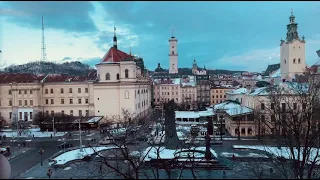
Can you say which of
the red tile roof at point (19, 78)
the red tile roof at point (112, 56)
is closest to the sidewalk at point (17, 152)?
the red tile roof at point (19, 78)

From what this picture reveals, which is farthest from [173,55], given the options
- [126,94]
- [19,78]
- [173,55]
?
[19,78]

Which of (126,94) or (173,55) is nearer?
(126,94)

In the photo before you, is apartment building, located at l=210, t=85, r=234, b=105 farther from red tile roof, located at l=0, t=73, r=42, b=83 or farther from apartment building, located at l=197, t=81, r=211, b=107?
red tile roof, located at l=0, t=73, r=42, b=83

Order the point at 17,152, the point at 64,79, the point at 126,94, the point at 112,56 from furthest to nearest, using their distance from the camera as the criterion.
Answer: the point at 64,79
the point at 112,56
the point at 126,94
the point at 17,152

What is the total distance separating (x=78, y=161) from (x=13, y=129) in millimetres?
21411

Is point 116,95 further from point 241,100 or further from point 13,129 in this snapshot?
point 241,100

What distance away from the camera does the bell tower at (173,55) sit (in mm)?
106375

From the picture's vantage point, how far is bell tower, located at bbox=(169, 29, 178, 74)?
10638 centimetres

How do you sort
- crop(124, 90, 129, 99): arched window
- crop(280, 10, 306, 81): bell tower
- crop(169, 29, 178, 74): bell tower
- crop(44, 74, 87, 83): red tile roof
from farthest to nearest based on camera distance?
1. crop(169, 29, 178, 74): bell tower
2. crop(280, 10, 306, 81): bell tower
3. crop(44, 74, 87, 83): red tile roof
4. crop(124, 90, 129, 99): arched window

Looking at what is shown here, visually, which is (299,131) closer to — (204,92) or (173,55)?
(204,92)

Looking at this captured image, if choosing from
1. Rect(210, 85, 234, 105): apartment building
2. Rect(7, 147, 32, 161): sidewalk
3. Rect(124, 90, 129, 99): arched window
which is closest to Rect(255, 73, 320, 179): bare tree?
Rect(124, 90, 129, 99): arched window

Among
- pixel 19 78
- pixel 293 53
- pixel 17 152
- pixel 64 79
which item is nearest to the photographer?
pixel 17 152

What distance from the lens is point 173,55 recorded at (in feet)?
354

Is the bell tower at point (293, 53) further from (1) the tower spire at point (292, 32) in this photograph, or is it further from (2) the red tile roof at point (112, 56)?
(2) the red tile roof at point (112, 56)
